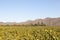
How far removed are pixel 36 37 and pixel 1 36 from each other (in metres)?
8.40

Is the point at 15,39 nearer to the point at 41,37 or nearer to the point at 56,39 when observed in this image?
the point at 41,37

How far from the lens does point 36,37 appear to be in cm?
2586

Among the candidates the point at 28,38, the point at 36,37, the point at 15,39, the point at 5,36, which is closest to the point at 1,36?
the point at 5,36

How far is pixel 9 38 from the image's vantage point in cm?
1900

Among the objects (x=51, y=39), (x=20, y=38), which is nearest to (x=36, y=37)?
(x=51, y=39)

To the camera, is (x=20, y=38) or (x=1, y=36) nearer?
(x=1, y=36)

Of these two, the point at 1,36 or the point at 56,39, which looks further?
the point at 56,39

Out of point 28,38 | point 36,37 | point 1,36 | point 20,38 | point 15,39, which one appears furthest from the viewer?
point 36,37

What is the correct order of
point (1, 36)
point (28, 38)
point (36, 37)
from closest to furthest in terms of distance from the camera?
point (1, 36)
point (28, 38)
point (36, 37)

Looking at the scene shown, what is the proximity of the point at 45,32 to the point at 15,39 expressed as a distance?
29.2 ft

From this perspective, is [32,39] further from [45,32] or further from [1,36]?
[1,36]

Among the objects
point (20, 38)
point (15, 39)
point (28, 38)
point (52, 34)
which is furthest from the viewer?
point (52, 34)

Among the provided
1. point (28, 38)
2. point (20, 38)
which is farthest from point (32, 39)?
point (20, 38)

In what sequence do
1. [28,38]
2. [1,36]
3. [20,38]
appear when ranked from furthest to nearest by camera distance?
[28,38] < [20,38] < [1,36]
